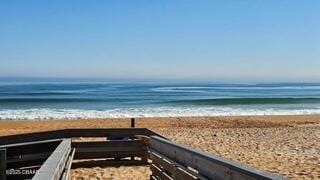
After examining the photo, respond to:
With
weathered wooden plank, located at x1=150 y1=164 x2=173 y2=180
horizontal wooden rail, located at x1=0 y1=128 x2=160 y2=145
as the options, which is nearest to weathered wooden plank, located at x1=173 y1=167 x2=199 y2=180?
weathered wooden plank, located at x1=150 y1=164 x2=173 y2=180

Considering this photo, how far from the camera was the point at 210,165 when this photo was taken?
171 inches

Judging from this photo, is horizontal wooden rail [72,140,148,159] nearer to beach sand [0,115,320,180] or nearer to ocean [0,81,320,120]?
beach sand [0,115,320,180]

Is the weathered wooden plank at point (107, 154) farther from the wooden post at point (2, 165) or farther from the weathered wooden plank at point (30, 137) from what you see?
the wooden post at point (2, 165)

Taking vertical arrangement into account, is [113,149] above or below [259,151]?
above

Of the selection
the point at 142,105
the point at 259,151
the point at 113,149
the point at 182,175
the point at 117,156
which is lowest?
the point at 142,105

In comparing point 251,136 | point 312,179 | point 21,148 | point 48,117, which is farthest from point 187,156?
point 48,117

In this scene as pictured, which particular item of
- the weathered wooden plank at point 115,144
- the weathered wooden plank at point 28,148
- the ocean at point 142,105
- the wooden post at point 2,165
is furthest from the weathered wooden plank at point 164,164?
the ocean at point 142,105

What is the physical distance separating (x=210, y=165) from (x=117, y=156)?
6.07m

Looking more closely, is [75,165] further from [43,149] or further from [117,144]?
[43,149]

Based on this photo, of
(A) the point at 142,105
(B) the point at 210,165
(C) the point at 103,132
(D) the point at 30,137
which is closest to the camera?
(B) the point at 210,165

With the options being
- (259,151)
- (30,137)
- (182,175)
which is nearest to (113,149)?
(30,137)

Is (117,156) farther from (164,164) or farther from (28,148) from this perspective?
(164,164)

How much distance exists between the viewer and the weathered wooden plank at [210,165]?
134 inches

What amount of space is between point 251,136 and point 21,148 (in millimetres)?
12992
